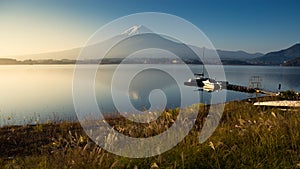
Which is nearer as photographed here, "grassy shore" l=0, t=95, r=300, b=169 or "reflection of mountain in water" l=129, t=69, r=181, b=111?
"grassy shore" l=0, t=95, r=300, b=169

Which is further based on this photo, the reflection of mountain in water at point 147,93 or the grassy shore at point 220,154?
the reflection of mountain in water at point 147,93

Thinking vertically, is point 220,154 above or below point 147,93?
above

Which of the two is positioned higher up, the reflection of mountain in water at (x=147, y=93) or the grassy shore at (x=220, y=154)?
the grassy shore at (x=220, y=154)

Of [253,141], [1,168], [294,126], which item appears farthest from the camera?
[294,126]

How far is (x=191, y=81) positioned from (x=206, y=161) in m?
82.8

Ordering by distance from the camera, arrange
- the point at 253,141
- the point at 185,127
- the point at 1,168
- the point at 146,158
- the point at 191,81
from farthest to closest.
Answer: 1. the point at 191,81
2. the point at 185,127
3. the point at 253,141
4. the point at 1,168
5. the point at 146,158

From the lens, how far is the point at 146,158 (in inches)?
188

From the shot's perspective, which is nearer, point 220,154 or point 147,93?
point 220,154

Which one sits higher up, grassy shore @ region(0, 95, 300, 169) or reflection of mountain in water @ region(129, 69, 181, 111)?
grassy shore @ region(0, 95, 300, 169)

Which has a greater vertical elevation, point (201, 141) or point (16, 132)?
point (201, 141)

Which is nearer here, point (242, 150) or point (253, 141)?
point (242, 150)

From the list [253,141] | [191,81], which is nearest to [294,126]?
[253,141]

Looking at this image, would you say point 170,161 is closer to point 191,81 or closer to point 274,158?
point 274,158

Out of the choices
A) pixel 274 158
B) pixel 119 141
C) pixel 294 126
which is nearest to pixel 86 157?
pixel 119 141
